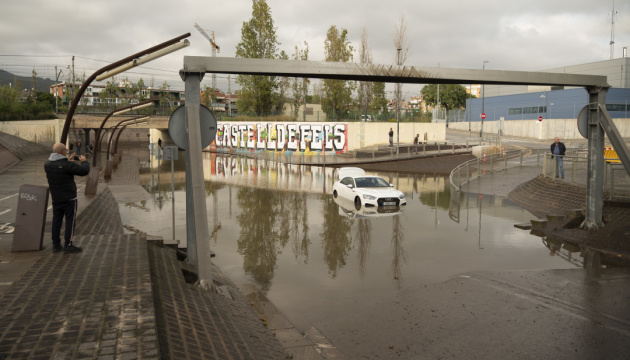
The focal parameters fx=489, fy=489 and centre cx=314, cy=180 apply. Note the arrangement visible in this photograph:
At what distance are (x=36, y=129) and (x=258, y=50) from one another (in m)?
26.6

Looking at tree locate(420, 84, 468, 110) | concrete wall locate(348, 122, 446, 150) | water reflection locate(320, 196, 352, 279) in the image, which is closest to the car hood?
water reflection locate(320, 196, 352, 279)

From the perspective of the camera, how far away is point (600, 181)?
13.0 meters

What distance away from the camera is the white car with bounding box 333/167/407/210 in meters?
19.2

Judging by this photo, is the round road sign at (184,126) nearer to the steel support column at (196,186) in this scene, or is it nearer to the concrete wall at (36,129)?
the steel support column at (196,186)

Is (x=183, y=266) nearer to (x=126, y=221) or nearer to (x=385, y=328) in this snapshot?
(x=385, y=328)

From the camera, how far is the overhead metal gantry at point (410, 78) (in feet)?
25.9

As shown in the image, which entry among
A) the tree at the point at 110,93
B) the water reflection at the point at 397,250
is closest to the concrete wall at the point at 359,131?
the water reflection at the point at 397,250

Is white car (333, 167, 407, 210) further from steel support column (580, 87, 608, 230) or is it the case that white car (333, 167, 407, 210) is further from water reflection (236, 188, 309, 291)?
steel support column (580, 87, 608, 230)

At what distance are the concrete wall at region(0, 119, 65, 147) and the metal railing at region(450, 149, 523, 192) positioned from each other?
42613mm

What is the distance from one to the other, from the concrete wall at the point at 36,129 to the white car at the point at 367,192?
41.2m

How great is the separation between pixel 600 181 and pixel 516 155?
26.6m

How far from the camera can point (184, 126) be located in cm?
797

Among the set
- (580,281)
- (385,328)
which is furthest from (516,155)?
(385,328)

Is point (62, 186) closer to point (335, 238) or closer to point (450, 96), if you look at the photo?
point (335, 238)
